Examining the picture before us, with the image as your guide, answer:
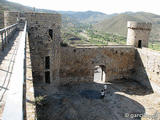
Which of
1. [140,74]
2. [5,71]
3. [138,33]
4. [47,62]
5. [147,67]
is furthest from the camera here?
[138,33]

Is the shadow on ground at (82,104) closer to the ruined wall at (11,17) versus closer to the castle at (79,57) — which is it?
the castle at (79,57)

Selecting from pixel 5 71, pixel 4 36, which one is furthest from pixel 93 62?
pixel 5 71

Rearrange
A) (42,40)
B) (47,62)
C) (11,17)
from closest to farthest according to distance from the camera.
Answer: (11,17) < (42,40) < (47,62)

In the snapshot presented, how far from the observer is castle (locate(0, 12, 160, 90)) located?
11.5 metres

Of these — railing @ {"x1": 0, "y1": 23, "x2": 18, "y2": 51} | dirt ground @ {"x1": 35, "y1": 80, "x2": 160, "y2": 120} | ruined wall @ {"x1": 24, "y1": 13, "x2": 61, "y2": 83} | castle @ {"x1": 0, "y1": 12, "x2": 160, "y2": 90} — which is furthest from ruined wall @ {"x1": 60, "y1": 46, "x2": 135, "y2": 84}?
railing @ {"x1": 0, "y1": 23, "x2": 18, "y2": 51}

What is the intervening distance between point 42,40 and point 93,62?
5.05 metres

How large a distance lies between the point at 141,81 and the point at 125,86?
68.0 inches

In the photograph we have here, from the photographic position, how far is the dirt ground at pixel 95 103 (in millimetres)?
10273

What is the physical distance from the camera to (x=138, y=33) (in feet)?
54.1

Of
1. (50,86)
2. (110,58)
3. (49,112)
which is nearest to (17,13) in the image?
(50,86)

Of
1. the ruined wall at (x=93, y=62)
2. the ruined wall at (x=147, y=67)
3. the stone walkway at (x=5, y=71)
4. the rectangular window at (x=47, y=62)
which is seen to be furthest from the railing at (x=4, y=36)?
the ruined wall at (x=147, y=67)

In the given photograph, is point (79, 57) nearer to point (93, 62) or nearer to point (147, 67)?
point (93, 62)

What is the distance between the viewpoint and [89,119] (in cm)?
988

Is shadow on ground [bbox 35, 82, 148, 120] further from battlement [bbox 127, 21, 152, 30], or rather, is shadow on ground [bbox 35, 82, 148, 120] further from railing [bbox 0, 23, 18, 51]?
battlement [bbox 127, 21, 152, 30]
